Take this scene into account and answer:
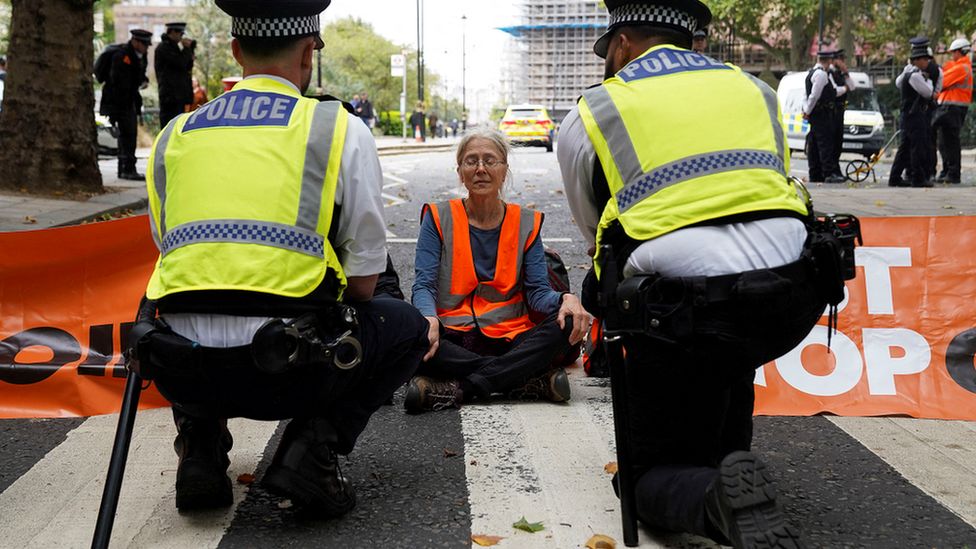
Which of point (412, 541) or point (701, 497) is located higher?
point (701, 497)

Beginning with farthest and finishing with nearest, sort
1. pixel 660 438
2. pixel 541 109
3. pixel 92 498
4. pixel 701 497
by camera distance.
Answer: pixel 541 109 → pixel 92 498 → pixel 660 438 → pixel 701 497

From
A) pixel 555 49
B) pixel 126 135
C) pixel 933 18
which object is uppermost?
pixel 555 49

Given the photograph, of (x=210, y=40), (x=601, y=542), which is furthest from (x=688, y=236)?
(x=210, y=40)

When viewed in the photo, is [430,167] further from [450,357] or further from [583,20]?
[583,20]

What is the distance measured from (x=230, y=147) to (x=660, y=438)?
5.01ft

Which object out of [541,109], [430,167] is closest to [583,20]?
[541,109]

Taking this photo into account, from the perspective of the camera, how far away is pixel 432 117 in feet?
Result: 231

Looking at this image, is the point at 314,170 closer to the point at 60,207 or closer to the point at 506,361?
the point at 506,361

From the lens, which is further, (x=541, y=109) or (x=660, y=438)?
(x=541, y=109)

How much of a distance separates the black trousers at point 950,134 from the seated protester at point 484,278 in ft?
42.0

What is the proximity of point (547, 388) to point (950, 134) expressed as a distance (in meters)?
13.8

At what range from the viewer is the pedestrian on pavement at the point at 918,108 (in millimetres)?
15602

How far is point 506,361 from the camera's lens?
4.94 meters

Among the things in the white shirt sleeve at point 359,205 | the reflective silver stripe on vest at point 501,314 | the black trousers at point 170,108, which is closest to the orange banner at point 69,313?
the reflective silver stripe on vest at point 501,314
